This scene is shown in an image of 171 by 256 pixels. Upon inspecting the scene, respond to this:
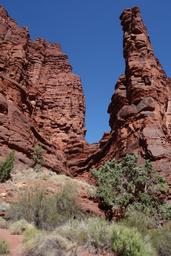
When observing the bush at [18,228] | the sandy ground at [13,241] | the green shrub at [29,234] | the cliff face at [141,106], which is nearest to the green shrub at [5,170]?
the bush at [18,228]

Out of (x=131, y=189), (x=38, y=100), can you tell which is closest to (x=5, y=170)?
(x=131, y=189)

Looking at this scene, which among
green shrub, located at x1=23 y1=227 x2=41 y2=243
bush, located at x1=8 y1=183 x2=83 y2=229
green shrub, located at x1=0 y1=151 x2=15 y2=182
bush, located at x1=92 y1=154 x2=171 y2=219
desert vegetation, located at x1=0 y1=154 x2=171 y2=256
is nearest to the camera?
desert vegetation, located at x1=0 y1=154 x2=171 y2=256

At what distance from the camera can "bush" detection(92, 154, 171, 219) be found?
20609 mm

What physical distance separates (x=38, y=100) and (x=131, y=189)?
33351 mm

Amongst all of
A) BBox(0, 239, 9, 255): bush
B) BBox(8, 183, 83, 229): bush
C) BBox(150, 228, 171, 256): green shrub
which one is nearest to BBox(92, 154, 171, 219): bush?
BBox(8, 183, 83, 229): bush

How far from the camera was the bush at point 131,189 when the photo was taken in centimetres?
2061

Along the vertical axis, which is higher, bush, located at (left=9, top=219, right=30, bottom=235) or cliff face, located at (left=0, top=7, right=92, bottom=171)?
cliff face, located at (left=0, top=7, right=92, bottom=171)

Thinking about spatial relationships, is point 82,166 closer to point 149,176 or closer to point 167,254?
point 149,176

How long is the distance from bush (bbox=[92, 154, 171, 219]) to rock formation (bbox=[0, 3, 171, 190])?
441 cm

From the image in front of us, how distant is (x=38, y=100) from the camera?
52844 mm

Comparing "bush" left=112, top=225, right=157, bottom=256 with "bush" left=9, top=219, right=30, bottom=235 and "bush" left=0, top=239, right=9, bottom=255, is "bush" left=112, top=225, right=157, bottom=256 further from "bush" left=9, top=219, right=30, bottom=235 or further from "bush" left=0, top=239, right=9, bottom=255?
"bush" left=9, top=219, right=30, bottom=235

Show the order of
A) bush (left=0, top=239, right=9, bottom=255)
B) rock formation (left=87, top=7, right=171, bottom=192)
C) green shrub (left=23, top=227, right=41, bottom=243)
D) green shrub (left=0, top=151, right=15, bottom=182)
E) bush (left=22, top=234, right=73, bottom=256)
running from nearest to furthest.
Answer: bush (left=22, top=234, right=73, bottom=256), bush (left=0, top=239, right=9, bottom=255), green shrub (left=23, top=227, right=41, bottom=243), green shrub (left=0, top=151, right=15, bottom=182), rock formation (left=87, top=7, right=171, bottom=192)

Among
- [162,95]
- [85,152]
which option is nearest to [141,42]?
[162,95]

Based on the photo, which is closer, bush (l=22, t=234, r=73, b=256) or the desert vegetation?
bush (l=22, t=234, r=73, b=256)
